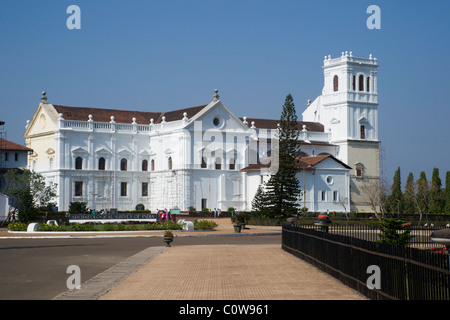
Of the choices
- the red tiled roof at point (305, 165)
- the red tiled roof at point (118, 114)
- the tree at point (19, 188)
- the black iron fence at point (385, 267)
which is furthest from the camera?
the red tiled roof at point (118, 114)

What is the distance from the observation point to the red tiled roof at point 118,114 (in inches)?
3450

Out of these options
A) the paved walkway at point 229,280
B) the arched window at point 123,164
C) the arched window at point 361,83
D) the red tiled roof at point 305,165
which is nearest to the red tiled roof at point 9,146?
the arched window at point 123,164

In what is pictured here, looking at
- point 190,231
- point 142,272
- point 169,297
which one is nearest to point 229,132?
point 190,231

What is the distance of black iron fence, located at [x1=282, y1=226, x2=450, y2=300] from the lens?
11.9m

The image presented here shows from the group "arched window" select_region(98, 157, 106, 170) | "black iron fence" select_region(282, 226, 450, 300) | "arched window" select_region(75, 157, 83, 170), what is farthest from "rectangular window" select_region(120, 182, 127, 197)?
"black iron fence" select_region(282, 226, 450, 300)

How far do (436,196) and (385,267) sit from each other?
2983 inches

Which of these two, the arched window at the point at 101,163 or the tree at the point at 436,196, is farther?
the arched window at the point at 101,163

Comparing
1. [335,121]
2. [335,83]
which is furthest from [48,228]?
[335,83]

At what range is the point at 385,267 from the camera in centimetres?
1441

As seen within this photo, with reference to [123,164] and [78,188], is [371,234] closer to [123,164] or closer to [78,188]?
[78,188]

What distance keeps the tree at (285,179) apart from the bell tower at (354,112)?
25.7 meters

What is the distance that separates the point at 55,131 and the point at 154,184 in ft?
46.7

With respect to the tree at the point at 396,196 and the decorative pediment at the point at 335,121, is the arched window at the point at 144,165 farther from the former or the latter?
the tree at the point at 396,196
